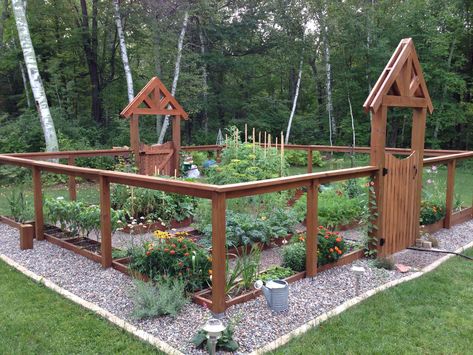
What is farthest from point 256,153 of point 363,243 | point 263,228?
point 363,243

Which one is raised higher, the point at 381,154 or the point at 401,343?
the point at 381,154

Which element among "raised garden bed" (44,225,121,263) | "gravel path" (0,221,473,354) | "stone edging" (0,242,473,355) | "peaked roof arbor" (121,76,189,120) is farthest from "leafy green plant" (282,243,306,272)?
"peaked roof arbor" (121,76,189,120)

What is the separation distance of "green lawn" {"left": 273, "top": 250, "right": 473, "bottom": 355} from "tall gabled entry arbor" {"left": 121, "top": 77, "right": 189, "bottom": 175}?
5363 mm

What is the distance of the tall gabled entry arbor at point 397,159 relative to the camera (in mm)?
4758

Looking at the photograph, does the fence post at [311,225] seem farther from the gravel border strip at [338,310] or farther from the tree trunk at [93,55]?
the tree trunk at [93,55]

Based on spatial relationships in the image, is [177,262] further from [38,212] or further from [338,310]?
[38,212]

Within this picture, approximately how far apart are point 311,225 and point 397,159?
159 centimetres

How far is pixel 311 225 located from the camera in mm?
4141

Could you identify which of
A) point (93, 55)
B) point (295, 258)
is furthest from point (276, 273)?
point (93, 55)

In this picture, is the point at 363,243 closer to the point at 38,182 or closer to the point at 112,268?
the point at 112,268

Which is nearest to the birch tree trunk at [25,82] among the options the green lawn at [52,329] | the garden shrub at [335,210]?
the garden shrub at [335,210]

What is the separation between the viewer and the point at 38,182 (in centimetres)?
539

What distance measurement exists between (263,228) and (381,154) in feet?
5.29

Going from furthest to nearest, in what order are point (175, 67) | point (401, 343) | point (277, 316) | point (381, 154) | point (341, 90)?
point (341, 90) → point (175, 67) → point (381, 154) → point (277, 316) → point (401, 343)
